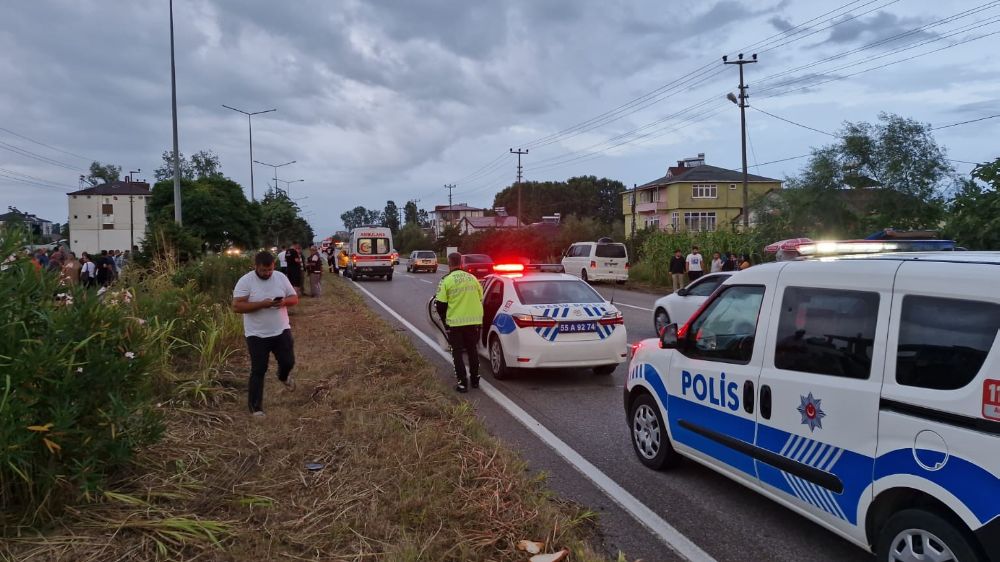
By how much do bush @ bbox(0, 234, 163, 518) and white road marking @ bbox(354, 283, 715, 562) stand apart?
3.13 meters

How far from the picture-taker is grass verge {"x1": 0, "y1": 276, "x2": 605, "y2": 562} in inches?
142

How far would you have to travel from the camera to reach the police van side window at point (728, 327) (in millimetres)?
4301

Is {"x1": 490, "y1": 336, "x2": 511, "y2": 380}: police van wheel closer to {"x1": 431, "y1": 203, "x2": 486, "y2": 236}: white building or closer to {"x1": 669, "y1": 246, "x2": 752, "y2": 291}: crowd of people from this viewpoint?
{"x1": 669, "y1": 246, "x2": 752, "y2": 291}: crowd of people

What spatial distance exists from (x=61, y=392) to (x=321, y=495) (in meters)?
1.63

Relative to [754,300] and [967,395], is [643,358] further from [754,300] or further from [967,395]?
[967,395]

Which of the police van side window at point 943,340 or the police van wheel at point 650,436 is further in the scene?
the police van wheel at point 650,436

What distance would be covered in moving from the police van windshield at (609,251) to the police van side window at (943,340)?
24.8 meters

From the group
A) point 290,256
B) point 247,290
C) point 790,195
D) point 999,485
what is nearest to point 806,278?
point 999,485

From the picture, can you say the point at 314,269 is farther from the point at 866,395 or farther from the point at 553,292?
the point at 866,395

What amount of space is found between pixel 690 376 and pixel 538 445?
182cm

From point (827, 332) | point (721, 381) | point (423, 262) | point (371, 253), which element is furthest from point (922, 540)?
point (423, 262)

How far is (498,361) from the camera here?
901 cm

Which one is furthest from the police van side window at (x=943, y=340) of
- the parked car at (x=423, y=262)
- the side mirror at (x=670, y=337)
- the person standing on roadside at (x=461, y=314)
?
the parked car at (x=423, y=262)

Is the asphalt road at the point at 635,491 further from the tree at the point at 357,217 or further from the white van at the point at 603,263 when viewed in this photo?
the tree at the point at 357,217
